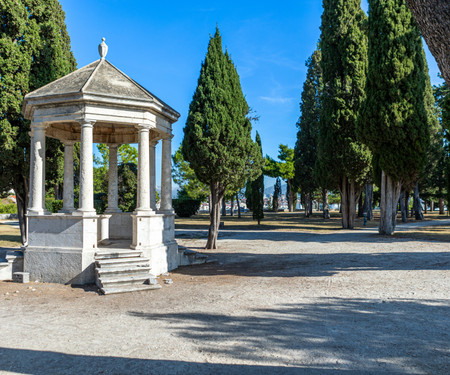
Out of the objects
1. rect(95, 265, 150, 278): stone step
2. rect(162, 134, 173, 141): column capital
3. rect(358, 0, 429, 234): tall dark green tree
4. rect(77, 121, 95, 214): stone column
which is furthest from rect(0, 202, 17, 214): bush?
rect(358, 0, 429, 234): tall dark green tree

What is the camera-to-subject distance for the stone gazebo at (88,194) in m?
8.58

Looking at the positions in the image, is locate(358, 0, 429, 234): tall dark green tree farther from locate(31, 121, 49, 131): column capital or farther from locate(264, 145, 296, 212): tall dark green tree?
locate(264, 145, 296, 212): tall dark green tree

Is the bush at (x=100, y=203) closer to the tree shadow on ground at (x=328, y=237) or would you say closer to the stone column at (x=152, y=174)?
the tree shadow on ground at (x=328, y=237)

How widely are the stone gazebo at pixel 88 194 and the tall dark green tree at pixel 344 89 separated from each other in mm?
15188

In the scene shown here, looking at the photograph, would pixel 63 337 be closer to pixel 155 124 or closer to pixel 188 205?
pixel 155 124

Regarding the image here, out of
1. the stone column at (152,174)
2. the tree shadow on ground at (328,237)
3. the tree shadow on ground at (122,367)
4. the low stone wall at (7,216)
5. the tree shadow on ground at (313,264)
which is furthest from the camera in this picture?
the low stone wall at (7,216)

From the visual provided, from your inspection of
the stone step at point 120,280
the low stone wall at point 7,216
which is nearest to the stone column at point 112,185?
the stone step at point 120,280

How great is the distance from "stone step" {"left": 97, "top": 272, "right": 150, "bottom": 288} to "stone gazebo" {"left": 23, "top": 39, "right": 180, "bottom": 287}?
26mm

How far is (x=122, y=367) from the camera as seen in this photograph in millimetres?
3939

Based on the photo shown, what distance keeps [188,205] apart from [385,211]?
24.7 m

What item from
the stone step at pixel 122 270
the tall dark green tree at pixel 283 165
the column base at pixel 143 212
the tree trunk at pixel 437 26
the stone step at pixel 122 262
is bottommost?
the stone step at pixel 122 270

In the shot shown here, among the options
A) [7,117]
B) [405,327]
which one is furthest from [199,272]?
[7,117]

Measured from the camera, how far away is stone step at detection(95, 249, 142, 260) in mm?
8617

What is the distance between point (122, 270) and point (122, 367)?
433 centimetres
